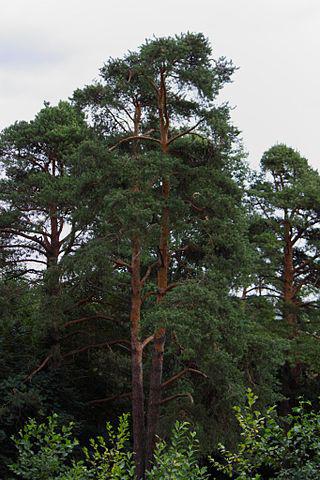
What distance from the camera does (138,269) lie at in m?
15.0

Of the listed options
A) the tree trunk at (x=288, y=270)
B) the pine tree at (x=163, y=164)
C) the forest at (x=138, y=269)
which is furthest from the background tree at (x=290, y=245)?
the pine tree at (x=163, y=164)

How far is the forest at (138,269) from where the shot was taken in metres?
13.5

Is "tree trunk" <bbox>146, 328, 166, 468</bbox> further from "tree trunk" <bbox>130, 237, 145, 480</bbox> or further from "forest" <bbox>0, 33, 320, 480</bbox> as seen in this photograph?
"tree trunk" <bbox>130, 237, 145, 480</bbox>

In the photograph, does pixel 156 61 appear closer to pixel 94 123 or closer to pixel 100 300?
pixel 94 123

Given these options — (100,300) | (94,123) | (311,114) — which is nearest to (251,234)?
(311,114)

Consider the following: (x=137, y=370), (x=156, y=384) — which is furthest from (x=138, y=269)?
(x=156, y=384)

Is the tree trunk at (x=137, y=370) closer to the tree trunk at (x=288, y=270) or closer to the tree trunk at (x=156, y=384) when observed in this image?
the tree trunk at (x=156, y=384)

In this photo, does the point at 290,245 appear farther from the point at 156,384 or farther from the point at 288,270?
the point at 156,384

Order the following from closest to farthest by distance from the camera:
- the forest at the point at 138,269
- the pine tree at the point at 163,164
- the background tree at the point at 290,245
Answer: the forest at the point at 138,269
the pine tree at the point at 163,164
the background tree at the point at 290,245

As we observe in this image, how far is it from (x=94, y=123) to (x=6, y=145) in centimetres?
474

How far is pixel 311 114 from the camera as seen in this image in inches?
856

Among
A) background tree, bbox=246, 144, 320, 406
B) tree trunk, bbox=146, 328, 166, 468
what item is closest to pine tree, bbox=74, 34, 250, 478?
tree trunk, bbox=146, 328, 166, 468

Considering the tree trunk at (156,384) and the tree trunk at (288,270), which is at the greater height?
the tree trunk at (288,270)

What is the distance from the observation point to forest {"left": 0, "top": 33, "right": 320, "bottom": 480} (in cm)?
1349
